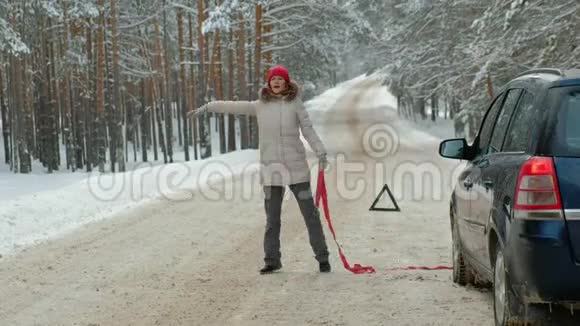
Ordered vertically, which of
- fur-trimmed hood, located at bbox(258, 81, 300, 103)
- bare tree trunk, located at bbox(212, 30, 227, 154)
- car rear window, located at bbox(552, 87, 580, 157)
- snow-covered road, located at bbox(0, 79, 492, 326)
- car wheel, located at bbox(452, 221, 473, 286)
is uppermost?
bare tree trunk, located at bbox(212, 30, 227, 154)

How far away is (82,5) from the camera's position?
3534cm

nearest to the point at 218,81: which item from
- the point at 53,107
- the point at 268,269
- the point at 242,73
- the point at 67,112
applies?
the point at 242,73

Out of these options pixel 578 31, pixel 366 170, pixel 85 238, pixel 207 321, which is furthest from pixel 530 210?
pixel 366 170

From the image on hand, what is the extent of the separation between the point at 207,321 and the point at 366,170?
16539 millimetres

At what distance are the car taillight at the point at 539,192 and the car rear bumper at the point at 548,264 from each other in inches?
2.1

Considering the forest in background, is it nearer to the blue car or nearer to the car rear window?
the blue car

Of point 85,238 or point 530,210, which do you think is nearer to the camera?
point 530,210

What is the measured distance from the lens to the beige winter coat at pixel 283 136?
26.2ft

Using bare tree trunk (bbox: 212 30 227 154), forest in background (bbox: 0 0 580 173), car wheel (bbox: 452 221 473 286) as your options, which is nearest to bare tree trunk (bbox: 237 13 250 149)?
forest in background (bbox: 0 0 580 173)

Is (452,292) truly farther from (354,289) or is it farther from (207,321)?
(207,321)

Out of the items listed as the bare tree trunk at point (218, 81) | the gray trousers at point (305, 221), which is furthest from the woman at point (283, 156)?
the bare tree trunk at point (218, 81)

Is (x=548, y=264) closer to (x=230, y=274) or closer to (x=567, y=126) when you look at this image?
(x=567, y=126)

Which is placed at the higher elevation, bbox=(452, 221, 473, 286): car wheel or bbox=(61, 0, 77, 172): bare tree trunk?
bbox=(61, 0, 77, 172): bare tree trunk

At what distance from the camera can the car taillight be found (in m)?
4.25
